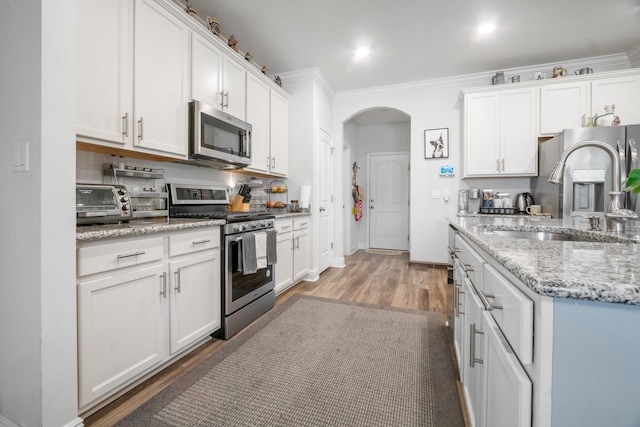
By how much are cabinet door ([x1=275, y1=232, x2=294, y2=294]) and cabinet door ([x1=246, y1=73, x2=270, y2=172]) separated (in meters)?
0.83

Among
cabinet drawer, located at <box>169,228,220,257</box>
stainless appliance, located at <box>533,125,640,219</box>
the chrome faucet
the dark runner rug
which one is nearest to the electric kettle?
stainless appliance, located at <box>533,125,640,219</box>

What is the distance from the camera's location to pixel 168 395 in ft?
5.10

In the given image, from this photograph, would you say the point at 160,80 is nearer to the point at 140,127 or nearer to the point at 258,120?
Result: the point at 140,127

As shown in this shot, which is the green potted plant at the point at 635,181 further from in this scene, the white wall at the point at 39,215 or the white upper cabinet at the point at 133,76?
the white upper cabinet at the point at 133,76

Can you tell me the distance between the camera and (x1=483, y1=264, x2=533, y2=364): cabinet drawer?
1.87 ft

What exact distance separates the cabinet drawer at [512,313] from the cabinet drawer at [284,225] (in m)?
2.30

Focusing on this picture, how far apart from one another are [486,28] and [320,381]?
11.6 ft

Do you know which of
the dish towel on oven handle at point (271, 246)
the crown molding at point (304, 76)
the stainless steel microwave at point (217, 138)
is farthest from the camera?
the crown molding at point (304, 76)

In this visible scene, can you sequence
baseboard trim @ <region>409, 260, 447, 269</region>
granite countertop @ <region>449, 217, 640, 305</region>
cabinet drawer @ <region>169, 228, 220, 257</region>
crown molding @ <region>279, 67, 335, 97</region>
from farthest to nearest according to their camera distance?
baseboard trim @ <region>409, 260, 447, 269</region> < crown molding @ <region>279, 67, 335, 97</region> < cabinet drawer @ <region>169, 228, 220, 257</region> < granite countertop @ <region>449, 217, 640, 305</region>

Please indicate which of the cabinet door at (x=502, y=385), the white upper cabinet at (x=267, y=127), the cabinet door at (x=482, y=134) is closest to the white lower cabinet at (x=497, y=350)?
the cabinet door at (x=502, y=385)

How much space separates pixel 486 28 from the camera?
2.98 metres

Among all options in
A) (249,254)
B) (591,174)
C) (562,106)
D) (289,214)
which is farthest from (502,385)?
(562,106)

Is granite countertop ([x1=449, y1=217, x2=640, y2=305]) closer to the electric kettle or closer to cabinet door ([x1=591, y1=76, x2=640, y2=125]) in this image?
the electric kettle

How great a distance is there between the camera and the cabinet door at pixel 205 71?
7.70ft
